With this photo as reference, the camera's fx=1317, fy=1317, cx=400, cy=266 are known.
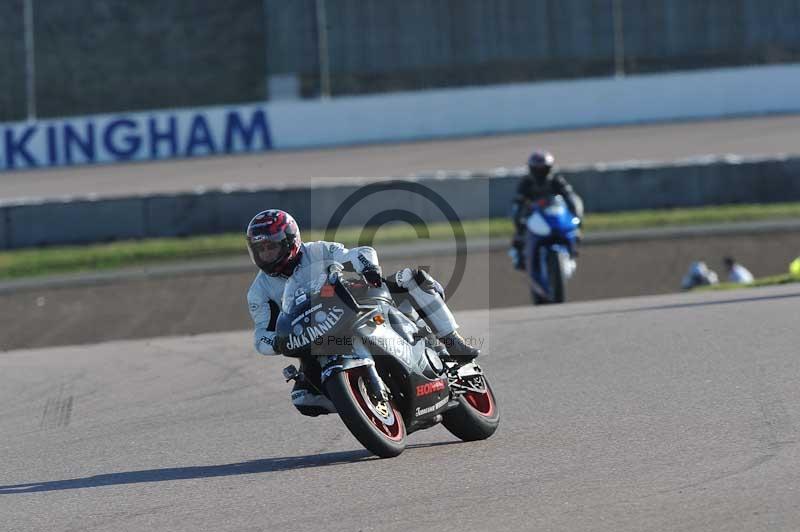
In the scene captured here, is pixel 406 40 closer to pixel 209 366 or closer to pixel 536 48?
pixel 536 48

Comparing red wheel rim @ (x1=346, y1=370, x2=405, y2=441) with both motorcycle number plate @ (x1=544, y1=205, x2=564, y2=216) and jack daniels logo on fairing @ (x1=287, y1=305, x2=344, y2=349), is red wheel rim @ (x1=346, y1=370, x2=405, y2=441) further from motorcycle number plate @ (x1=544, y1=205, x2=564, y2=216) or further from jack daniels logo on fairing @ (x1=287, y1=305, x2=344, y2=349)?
motorcycle number plate @ (x1=544, y1=205, x2=564, y2=216)

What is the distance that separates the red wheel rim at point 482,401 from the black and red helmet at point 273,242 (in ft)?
4.02

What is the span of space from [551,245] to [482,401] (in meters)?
6.39

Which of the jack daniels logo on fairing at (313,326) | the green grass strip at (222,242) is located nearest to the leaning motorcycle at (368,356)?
the jack daniels logo on fairing at (313,326)

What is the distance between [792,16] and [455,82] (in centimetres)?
930

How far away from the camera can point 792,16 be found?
117 feet

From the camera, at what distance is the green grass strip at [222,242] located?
69.3 feet

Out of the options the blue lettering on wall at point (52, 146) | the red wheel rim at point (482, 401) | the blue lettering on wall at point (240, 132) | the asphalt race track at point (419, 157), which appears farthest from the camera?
the blue lettering on wall at point (240, 132)

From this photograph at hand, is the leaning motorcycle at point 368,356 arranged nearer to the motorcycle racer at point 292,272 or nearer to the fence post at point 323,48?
the motorcycle racer at point 292,272

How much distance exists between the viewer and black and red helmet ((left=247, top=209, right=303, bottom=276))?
663 cm

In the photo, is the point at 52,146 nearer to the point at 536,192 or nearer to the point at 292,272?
the point at 536,192

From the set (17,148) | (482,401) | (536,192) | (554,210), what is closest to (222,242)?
(536,192)

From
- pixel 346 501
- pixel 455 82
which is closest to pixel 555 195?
pixel 346 501

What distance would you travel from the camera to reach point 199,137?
32.0 meters
